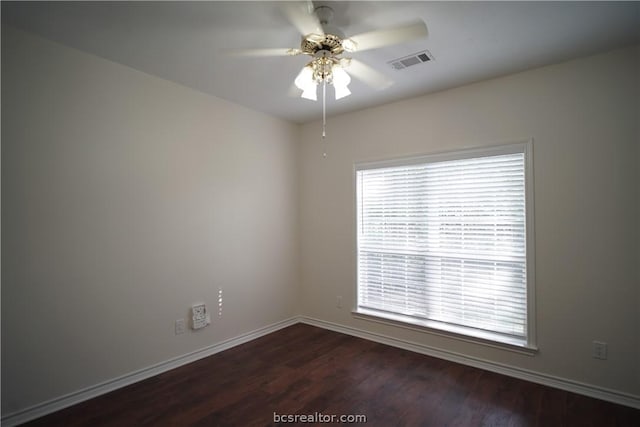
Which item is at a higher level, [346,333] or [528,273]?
[528,273]

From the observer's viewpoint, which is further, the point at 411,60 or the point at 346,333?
the point at 346,333

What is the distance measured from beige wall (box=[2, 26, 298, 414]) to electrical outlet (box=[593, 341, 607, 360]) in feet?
10.2

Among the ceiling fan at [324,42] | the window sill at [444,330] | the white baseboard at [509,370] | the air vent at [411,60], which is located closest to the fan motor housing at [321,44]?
the ceiling fan at [324,42]

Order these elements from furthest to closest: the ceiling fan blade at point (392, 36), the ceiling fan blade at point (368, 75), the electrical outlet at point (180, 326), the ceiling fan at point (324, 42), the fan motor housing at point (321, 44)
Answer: the electrical outlet at point (180, 326), the ceiling fan blade at point (368, 75), the fan motor housing at point (321, 44), the ceiling fan at point (324, 42), the ceiling fan blade at point (392, 36)

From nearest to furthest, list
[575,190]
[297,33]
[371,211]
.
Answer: [297,33] → [575,190] → [371,211]

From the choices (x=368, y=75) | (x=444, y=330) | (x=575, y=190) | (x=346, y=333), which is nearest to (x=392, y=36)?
(x=368, y=75)

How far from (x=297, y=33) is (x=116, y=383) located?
2.97m

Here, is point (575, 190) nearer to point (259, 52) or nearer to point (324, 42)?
point (324, 42)

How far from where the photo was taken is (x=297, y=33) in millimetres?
2152

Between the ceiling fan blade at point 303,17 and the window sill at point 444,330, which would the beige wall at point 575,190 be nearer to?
the window sill at point 444,330

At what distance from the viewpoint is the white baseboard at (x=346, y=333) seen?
221 cm

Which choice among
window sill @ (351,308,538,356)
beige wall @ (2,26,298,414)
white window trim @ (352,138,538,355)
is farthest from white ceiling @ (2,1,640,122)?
window sill @ (351,308,538,356)

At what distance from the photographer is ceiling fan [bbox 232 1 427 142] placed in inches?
73.5

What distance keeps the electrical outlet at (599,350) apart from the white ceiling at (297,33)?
7.19 feet
